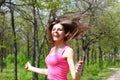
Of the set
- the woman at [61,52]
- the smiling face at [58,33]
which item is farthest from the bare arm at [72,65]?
the smiling face at [58,33]

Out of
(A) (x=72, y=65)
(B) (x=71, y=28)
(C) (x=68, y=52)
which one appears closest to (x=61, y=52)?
(C) (x=68, y=52)

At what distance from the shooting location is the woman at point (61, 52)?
3074mm

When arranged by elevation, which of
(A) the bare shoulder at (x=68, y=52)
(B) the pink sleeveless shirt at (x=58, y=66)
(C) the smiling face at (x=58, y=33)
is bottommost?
(B) the pink sleeveless shirt at (x=58, y=66)

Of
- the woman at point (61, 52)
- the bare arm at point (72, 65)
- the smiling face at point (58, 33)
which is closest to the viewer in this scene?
the bare arm at point (72, 65)

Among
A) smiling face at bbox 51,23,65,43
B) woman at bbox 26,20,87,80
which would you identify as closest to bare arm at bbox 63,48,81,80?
woman at bbox 26,20,87,80

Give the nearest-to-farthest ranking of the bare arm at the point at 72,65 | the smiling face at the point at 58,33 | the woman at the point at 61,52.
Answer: the bare arm at the point at 72,65 < the woman at the point at 61,52 < the smiling face at the point at 58,33

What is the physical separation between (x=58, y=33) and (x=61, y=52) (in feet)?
0.82

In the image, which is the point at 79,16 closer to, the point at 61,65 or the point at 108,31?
the point at 61,65

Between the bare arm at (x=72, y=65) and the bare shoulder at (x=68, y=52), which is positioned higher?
the bare shoulder at (x=68, y=52)

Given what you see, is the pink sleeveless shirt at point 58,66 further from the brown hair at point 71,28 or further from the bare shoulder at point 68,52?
the brown hair at point 71,28

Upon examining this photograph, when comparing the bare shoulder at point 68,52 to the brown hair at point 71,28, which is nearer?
the bare shoulder at point 68,52

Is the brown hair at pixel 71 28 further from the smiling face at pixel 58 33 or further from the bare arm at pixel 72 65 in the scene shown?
the bare arm at pixel 72 65

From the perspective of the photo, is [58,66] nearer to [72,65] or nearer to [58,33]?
[72,65]

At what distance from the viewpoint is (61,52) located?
3180mm
